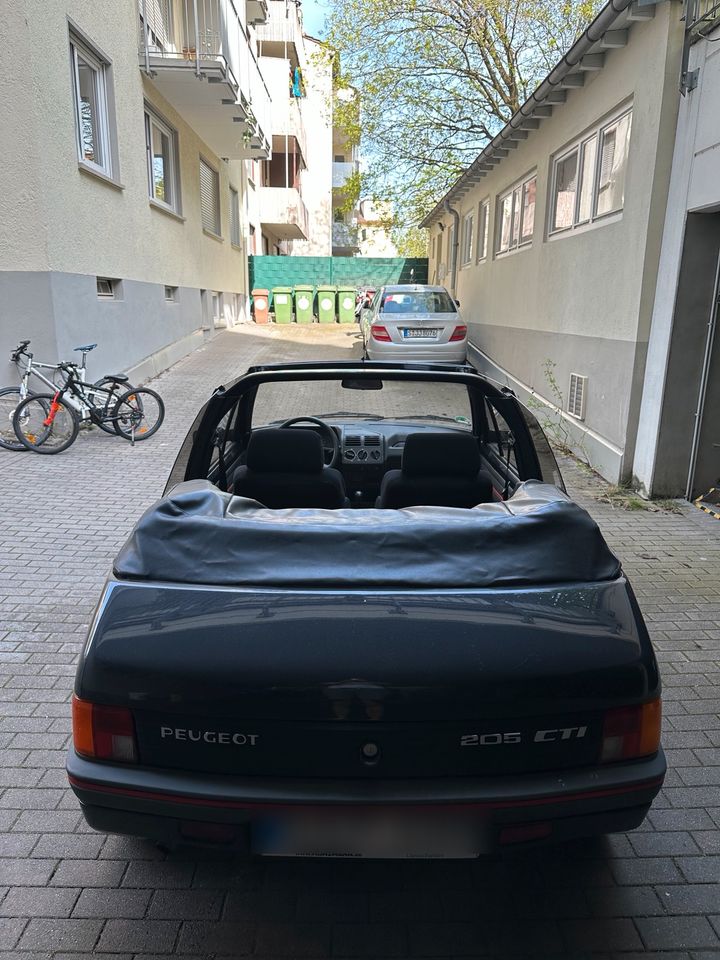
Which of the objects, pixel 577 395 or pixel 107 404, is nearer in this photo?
pixel 577 395

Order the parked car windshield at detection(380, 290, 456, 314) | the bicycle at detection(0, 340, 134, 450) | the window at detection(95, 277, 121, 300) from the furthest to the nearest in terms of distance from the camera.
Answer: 1. the parked car windshield at detection(380, 290, 456, 314)
2. the window at detection(95, 277, 121, 300)
3. the bicycle at detection(0, 340, 134, 450)

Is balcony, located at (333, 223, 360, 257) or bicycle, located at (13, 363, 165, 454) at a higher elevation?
balcony, located at (333, 223, 360, 257)

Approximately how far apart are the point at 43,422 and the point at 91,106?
5.27 meters

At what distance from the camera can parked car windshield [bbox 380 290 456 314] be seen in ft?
45.9

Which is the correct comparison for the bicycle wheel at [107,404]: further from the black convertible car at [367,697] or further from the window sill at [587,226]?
the black convertible car at [367,697]

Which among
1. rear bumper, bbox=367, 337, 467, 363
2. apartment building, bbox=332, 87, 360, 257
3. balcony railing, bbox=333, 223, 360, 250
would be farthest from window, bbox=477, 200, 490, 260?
balcony railing, bbox=333, 223, 360, 250

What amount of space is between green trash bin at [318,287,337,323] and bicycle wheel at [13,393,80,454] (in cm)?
1801

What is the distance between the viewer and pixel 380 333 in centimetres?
1341

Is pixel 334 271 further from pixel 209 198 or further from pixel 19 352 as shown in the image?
pixel 19 352

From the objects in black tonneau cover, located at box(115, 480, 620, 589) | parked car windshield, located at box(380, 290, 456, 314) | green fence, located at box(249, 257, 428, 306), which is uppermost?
green fence, located at box(249, 257, 428, 306)

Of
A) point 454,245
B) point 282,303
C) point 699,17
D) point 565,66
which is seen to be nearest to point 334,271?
point 282,303

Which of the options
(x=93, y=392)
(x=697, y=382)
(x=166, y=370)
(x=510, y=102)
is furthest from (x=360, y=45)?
(x=697, y=382)

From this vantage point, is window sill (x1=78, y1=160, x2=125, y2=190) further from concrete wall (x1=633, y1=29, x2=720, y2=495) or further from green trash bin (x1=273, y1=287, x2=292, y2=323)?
green trash bin (x1=273, y1=287, x2=292, y2=323)

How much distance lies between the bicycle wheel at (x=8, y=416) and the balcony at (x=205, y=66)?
6819 mm
